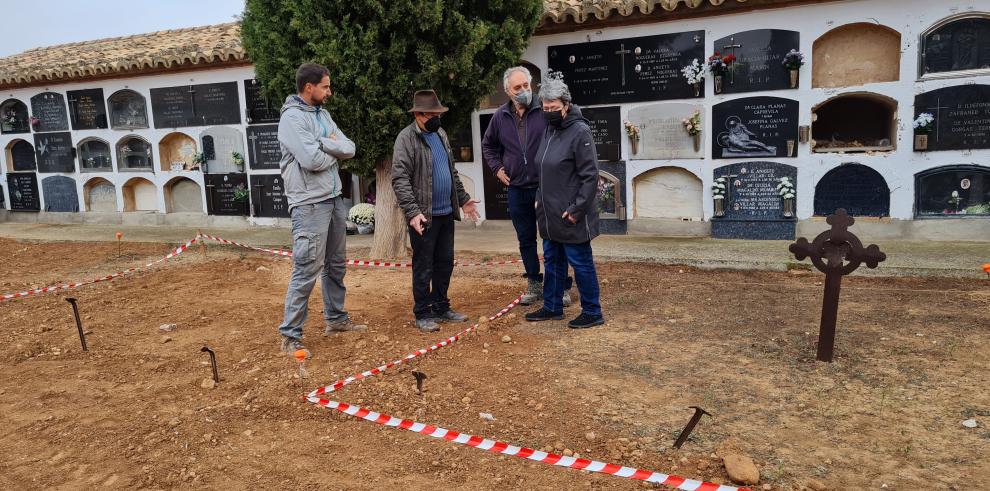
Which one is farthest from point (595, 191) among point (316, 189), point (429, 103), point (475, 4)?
point (475, 4)

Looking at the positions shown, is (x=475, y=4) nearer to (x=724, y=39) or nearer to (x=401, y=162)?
(x=724, y=39)

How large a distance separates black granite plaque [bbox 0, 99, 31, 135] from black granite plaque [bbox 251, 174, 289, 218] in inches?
203

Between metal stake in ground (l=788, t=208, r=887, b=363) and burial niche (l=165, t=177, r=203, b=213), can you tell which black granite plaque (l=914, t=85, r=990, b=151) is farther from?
burial niche (l=165, t=177, r=203, b=213)

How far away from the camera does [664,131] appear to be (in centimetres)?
845

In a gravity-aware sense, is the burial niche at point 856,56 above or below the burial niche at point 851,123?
above

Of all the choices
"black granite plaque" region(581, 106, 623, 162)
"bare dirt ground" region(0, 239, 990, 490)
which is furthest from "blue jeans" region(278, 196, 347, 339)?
"black granite plaque" region(581, 106, 623, 162)

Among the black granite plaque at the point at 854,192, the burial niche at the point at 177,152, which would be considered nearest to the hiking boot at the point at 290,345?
the black granite plaque at the point at 854,192

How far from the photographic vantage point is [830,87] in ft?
25.4

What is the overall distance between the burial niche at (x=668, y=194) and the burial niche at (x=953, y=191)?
236 cm

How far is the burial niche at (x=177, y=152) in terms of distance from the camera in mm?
11320

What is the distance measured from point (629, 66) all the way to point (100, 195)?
380 inches

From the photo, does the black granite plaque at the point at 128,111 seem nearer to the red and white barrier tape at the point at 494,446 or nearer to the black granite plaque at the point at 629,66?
the black granite plaque at the point at 629,66

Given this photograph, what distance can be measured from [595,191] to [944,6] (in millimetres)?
5355

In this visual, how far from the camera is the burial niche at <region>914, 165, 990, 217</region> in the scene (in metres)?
7.29
